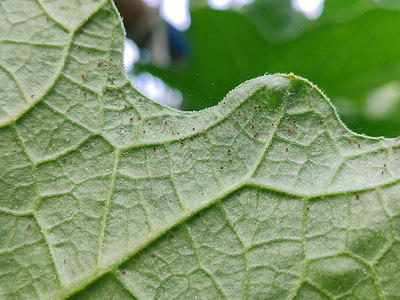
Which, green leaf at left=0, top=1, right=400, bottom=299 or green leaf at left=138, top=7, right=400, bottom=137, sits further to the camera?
green leaf at left=138, top=7, right=400, bottom=137

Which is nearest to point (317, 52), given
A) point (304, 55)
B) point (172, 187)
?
point (304, 55)

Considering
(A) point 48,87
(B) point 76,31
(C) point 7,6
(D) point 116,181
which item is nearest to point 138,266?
(D) point 116,181

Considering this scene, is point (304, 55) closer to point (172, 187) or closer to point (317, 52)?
point (317, 52)

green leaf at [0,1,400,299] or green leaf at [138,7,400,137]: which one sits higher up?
green leaf at [138,7,400,137]

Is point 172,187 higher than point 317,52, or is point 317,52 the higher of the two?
point 317,52

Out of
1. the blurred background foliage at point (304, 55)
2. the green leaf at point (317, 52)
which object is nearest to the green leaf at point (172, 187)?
the blurred background foliage at point (304, 55)

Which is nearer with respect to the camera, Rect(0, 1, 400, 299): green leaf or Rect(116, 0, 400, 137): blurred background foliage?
Rect(0, 1, 400, 299): green leaf

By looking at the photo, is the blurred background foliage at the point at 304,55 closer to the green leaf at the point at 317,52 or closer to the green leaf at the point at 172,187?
the green leaf at the point at 317,52

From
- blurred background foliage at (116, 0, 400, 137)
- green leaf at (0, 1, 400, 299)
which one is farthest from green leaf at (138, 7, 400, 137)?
green leaf at (0, 1, 400, 299)

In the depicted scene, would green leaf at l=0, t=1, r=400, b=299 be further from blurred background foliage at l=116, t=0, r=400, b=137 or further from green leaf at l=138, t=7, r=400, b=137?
green leaf at l=138, t=7, r=400, b=137
